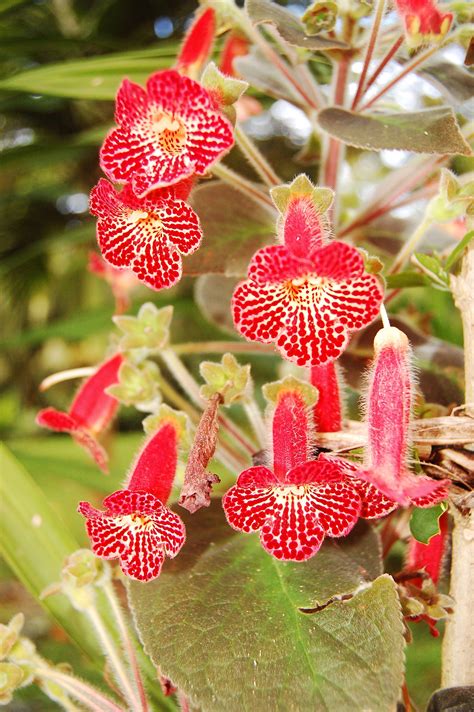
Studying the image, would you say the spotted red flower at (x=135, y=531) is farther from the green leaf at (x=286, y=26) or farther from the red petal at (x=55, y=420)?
the green leaf at (x=286, y=26)

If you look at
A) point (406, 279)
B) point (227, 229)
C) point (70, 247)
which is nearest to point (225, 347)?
point (227, 229)

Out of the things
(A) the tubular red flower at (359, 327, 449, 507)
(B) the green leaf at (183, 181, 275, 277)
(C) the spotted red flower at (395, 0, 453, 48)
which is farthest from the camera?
(B) the green leaf at (183, 181, 275, 277)

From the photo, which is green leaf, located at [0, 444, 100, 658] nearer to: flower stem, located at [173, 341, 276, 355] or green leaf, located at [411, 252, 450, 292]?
flower stem, located at [173, 341, 276, 355]

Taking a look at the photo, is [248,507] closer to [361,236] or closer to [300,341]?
[300,341]

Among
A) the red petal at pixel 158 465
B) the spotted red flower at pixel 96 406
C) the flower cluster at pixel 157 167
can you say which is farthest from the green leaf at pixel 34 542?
the flower cluster at pixel 157 167

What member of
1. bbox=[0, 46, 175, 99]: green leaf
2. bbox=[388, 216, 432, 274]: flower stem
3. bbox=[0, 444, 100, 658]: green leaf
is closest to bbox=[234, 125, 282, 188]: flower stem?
bbox=[388, 216, 432, 274]: flower stem

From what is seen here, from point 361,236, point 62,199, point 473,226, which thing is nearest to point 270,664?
point 473,226
